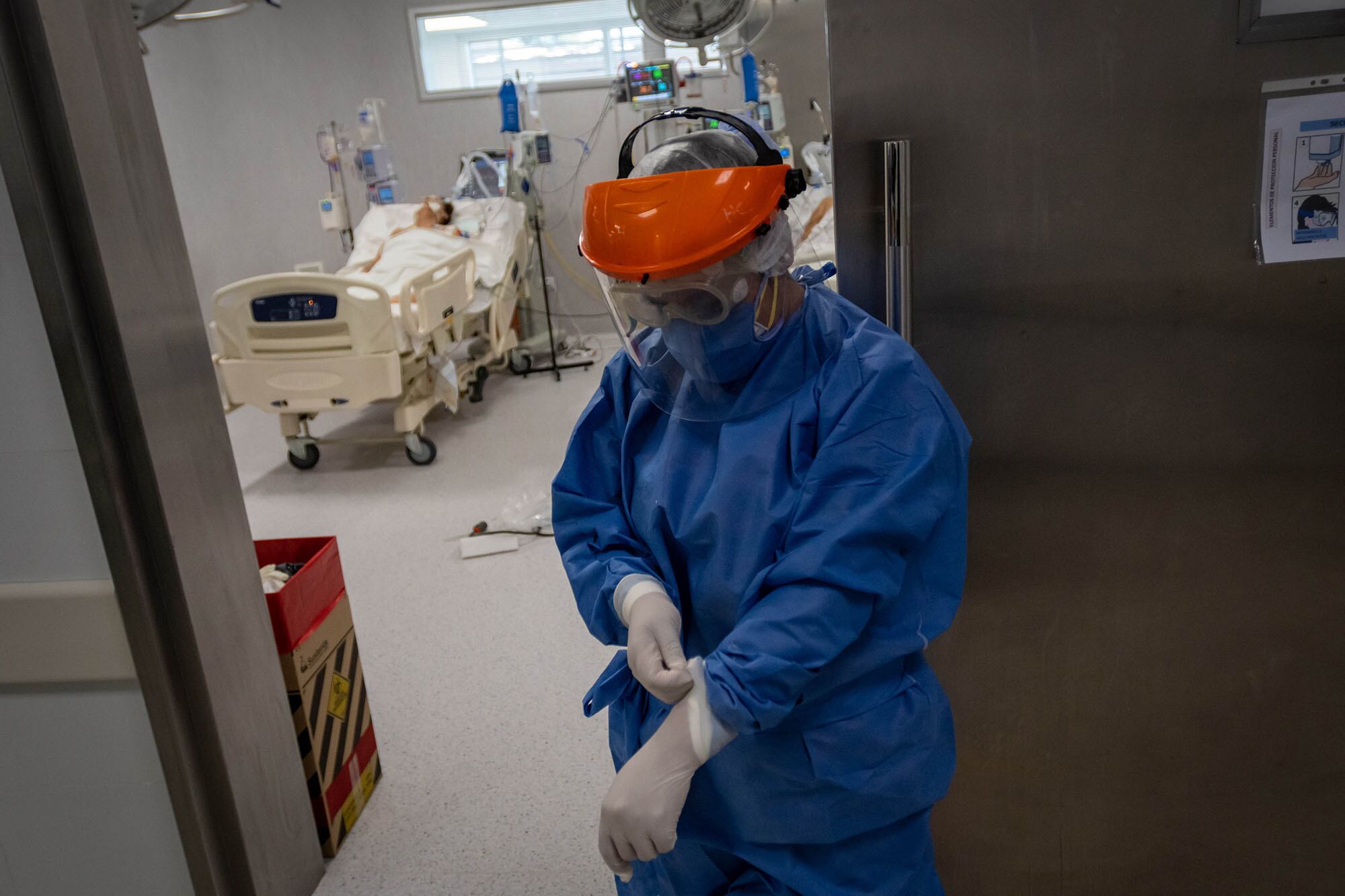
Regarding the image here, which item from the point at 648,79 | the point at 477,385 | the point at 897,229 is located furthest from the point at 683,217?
the point at 477,385

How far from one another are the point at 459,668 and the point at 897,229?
2.00m

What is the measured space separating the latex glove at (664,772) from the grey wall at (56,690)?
104 centimetres

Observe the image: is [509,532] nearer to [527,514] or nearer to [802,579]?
[527,514]

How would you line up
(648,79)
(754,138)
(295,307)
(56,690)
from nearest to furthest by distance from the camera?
(754,138) → (56,690) → (295,307) → (648,79)

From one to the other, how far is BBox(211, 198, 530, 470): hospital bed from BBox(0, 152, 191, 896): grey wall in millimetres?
2592

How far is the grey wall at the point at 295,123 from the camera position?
20.6 ft

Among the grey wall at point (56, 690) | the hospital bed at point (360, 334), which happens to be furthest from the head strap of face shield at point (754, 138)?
the hospital bed at point (360, 334)

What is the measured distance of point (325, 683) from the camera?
82.2 inches

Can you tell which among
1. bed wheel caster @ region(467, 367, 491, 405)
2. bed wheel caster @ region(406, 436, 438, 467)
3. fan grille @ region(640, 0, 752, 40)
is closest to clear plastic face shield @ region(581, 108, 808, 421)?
fan grille @ region(640, 0, 752, 40)

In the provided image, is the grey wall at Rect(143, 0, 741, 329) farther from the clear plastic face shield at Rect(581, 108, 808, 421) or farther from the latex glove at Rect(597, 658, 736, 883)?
the latex glove at Rect(597, 658, 736, 883)

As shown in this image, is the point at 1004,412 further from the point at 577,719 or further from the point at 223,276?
the point at 223,276

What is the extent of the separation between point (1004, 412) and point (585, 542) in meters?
0.73

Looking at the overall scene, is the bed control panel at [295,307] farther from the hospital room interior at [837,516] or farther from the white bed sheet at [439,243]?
the hospital room interior at [837,516]

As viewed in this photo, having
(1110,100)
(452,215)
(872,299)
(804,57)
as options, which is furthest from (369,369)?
(1110,100)
